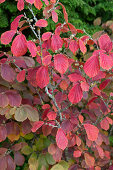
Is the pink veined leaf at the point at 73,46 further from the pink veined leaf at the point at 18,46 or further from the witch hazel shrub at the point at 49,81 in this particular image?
the pink veined leaf at the point at 18,46

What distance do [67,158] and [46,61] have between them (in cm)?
85

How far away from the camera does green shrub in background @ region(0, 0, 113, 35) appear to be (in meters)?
1.27

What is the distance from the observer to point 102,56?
2.26 ft

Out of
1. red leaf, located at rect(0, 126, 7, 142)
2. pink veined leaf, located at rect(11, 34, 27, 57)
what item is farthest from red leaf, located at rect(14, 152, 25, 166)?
pink veined leaf, located at rect(11, 34, 27, 57)

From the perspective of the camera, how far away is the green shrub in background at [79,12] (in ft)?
4.17

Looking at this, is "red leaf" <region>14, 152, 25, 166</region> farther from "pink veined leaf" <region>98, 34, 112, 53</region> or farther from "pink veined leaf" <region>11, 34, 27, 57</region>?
"pink veined leaf" <region>98, 34, 112, 53</region>

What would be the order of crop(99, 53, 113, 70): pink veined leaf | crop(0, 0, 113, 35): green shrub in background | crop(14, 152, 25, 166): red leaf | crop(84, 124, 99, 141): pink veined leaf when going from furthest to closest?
1. crop(0, 0, 113, 35): green shrub in background
2. crop(14, 152, 25, 166): red leaf
3. crop(84, 124, 99, 141): pink veined leaf
4. crop(99, 53, 113, 70): pink veined leaf

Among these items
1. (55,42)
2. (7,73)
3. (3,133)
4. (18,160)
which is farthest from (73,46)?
(18,160)

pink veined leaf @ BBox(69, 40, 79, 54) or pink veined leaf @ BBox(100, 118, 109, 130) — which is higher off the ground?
pink veined leaf @ BBox(69, 40, 79, 54)

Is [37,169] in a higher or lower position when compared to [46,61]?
lower

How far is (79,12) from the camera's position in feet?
5.51

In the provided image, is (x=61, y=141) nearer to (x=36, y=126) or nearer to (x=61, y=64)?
(x=36, y=126)

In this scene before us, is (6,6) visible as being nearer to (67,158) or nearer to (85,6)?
(85,6)

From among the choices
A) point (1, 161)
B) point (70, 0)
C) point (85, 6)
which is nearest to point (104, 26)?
point (85, 6)
